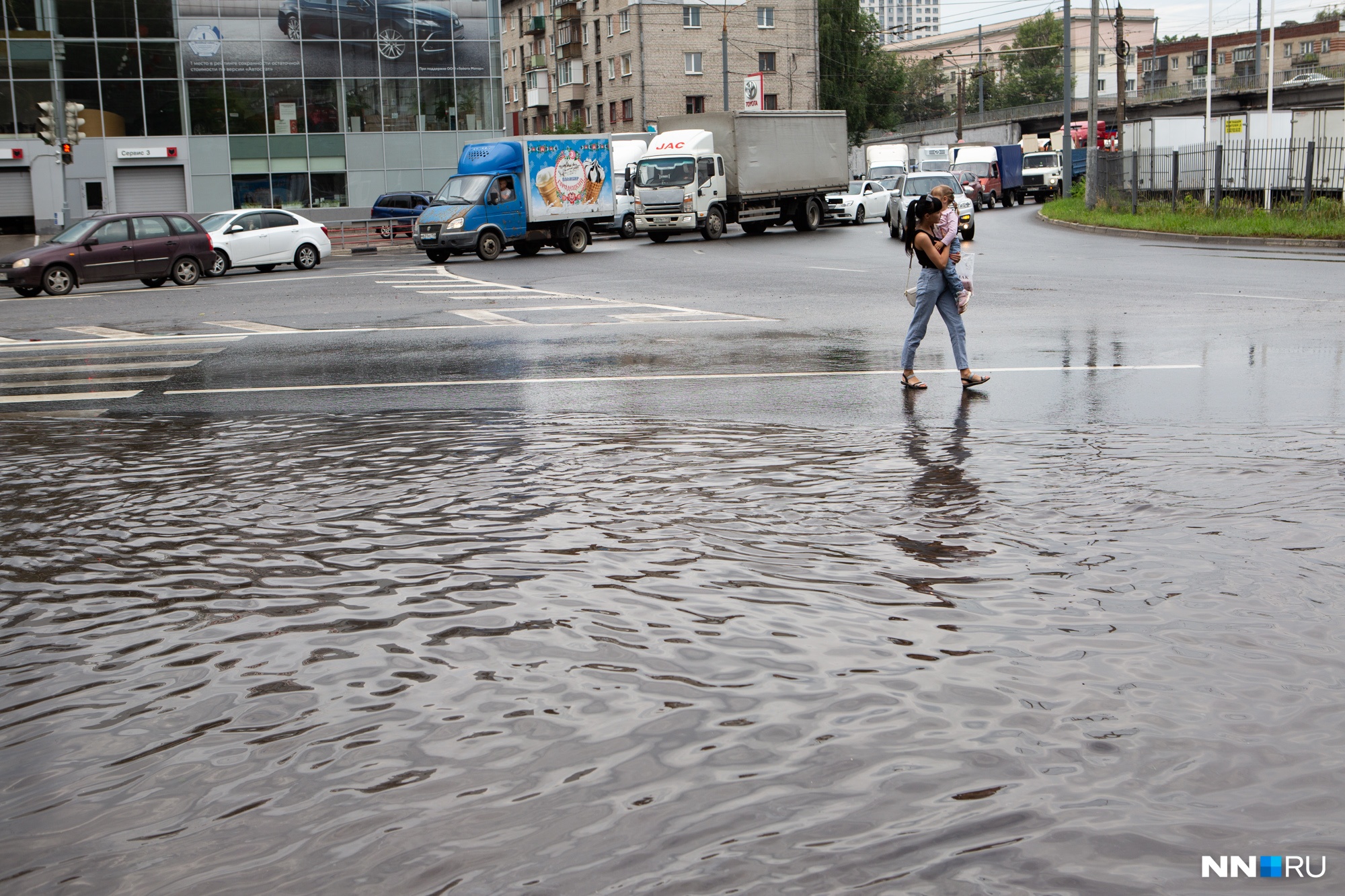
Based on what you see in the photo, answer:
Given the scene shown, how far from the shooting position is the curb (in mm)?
27500

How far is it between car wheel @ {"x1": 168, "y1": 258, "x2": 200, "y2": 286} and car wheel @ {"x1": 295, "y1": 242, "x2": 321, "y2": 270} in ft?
14.9

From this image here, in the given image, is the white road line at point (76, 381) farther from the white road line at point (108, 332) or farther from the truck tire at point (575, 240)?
the truck tire at point (575, 240)

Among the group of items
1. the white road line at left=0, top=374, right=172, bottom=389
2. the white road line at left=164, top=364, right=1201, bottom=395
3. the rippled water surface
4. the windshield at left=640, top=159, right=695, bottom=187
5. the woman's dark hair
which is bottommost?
the rippled water surface

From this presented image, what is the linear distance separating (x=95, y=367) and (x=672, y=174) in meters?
26.6

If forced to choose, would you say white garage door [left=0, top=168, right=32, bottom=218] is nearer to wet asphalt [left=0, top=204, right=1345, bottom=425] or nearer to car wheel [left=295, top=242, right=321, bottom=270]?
car wheel [left=295, top=242, right=321, bottom=270]

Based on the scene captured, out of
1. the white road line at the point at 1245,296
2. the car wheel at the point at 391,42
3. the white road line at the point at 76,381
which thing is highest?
the car wheel at the point at 391,42

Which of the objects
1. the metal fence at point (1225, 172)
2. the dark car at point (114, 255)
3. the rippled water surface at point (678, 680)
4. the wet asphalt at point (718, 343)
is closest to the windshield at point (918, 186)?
the metal fence at point (1225, 172)

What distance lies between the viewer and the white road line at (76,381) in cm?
1233

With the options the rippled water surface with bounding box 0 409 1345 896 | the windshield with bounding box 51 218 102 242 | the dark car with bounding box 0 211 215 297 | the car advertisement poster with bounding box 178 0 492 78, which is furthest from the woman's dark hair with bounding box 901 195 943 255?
the car advertisement poster with bounding box 178 0 492 78

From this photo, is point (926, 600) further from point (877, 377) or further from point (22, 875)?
point (877, 377)

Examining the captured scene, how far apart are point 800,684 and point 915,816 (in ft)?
2.90

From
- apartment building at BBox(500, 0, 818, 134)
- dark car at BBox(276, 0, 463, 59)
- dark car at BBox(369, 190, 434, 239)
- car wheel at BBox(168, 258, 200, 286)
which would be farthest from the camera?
apartment building at BBox(500, 0, 818, 134)

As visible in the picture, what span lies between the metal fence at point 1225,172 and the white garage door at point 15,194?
124 ft

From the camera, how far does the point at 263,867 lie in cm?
310
